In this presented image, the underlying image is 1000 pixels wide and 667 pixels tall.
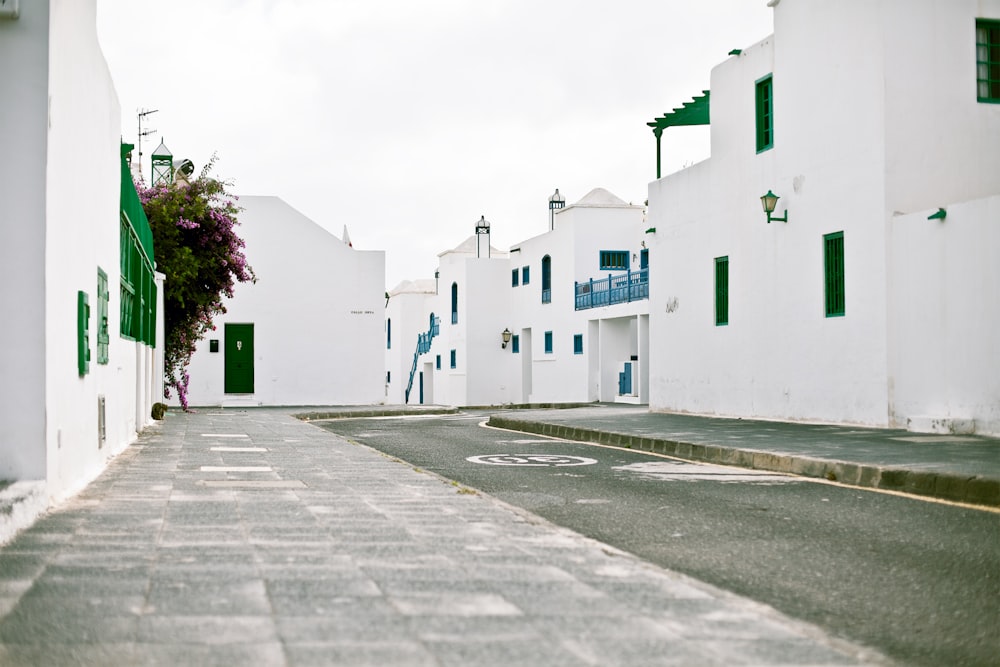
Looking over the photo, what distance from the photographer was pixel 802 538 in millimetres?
7742

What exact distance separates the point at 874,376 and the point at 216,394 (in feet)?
78.9

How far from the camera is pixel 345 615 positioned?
4.84 metres

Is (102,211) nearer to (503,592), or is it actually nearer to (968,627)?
(503,592)

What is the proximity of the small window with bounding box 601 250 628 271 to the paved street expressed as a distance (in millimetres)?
37666

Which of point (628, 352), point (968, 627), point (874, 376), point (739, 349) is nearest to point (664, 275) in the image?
point (739, 349)

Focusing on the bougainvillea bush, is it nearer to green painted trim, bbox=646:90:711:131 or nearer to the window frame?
green painted trim, bbox=646:90:711:131

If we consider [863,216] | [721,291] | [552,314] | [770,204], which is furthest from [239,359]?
[863,216]

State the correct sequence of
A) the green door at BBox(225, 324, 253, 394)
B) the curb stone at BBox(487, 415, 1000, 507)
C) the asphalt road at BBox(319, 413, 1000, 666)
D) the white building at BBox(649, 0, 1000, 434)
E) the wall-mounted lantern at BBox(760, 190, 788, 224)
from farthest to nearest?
the green door at BBox(225, 324, 253, 394) → the wall-mounted lantern at BBox(760, 190, 788, 224) → the white building at BBox(649, 0, 1000, 434) → the curb stone at BBox(487, 415, 1000, 507) → the asphalt road at BBox(319, 413, 1000, 666)

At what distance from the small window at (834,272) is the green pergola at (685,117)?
7772 mm

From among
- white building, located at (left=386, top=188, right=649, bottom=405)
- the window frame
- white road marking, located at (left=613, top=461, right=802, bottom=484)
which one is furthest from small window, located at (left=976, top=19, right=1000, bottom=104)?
the window frame

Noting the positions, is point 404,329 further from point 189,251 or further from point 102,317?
point 102,317

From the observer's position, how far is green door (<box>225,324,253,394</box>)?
37.5 meters

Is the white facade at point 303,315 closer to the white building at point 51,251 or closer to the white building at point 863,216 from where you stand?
the white building at point 863,216

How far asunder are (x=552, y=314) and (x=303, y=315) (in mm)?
12821
